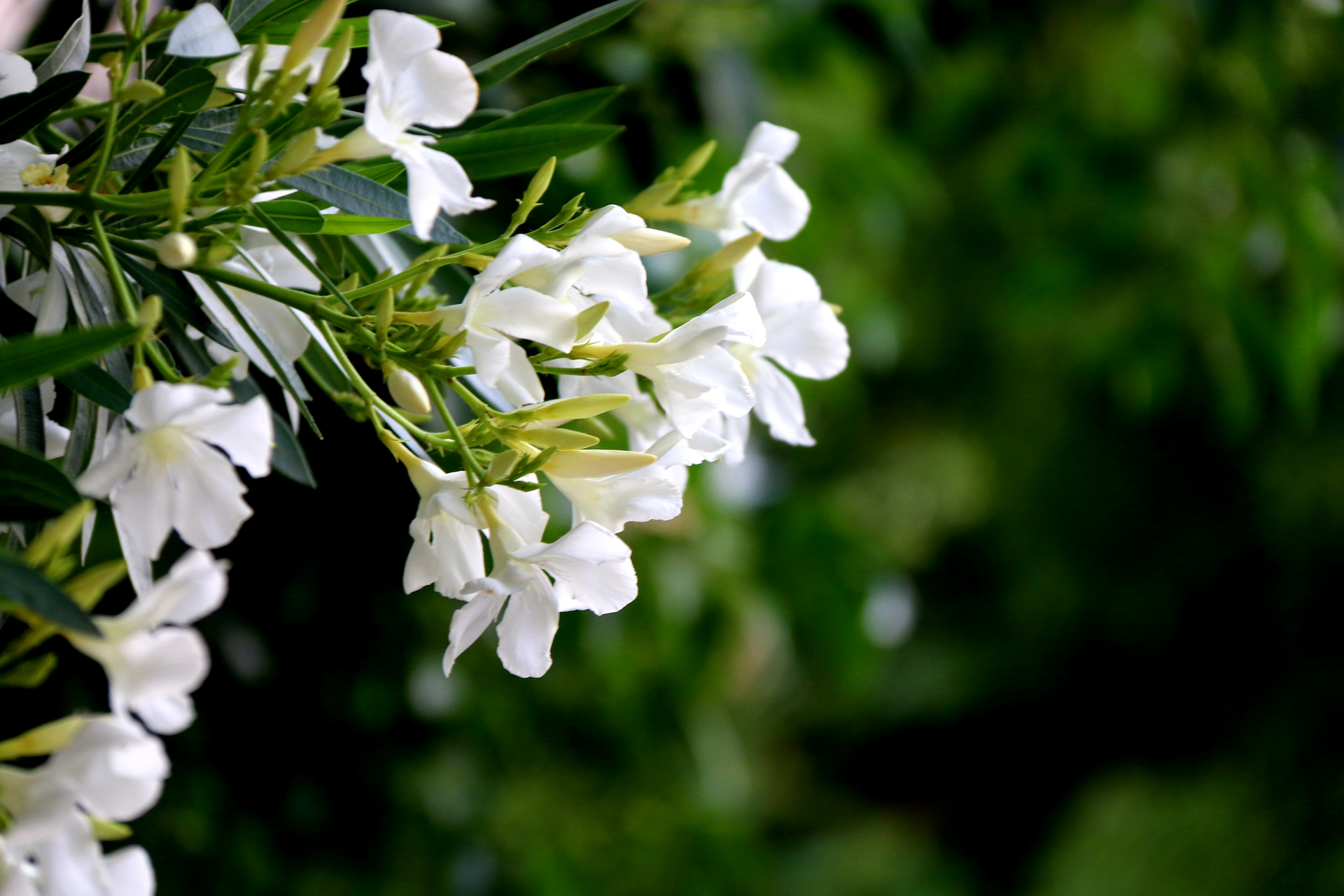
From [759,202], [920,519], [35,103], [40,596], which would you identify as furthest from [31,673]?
[920,519]

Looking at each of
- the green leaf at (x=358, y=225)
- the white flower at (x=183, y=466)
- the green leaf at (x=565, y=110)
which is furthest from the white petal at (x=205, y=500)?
the green leaf at (x=565, y=110)

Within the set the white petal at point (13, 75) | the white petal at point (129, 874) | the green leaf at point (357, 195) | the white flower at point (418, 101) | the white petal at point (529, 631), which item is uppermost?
the white flower at point (418, 101)

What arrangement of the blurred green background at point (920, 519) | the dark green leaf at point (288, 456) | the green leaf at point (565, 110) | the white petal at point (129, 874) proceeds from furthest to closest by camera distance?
1. the blurred green background at point (920, 519)
2. the green leaf at point (565, 110)
3. the dark green leaf at point (288, 456)
4. the white petal at point (129, 874)

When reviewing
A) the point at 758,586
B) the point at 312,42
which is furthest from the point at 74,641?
the point at 758,586

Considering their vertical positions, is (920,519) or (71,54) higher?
(71,54)

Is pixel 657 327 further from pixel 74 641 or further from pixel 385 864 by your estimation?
pixel 385 864

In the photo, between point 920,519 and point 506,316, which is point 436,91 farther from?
point 920,519

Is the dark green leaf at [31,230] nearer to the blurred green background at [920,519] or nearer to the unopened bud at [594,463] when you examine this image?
the unopened bud at [594,463]
